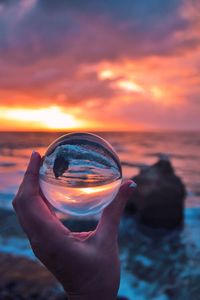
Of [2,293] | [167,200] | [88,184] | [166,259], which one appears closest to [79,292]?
[88,184]

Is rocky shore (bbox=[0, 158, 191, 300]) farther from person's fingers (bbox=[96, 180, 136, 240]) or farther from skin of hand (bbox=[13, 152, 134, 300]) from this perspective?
person's fingers (bbox=[96, 180, 136, 240])

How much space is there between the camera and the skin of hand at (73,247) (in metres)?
1.75

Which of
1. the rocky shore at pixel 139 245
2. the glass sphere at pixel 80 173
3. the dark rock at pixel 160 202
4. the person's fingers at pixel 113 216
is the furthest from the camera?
the dark rock at pixel 160 202

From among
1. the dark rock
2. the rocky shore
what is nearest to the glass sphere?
the rocky shore

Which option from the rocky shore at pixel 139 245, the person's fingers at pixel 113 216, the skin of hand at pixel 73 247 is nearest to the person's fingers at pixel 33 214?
the skin of hand at pixel 73 247

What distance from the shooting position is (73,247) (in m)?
1.75

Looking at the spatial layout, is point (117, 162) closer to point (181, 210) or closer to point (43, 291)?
point (43, 291)

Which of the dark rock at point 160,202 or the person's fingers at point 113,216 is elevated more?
the person's fingers at point 113,216

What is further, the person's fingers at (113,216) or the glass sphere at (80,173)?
the glass sphere at (80,173)

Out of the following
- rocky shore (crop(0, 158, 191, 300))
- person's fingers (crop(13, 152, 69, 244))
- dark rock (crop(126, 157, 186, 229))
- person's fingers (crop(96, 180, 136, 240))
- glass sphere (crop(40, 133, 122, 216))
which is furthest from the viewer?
dark rock (crop(126, 157, 186, 229))

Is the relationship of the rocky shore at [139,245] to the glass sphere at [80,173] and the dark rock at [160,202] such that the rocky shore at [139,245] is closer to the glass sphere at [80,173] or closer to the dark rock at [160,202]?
the dark rock at [160,202]

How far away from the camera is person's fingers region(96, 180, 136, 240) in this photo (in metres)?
1.87

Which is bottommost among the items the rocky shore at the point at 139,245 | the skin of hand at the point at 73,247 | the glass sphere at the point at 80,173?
the rocky shore at the point at 139,245

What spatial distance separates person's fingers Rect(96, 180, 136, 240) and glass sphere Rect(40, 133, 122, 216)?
8.6 inches
